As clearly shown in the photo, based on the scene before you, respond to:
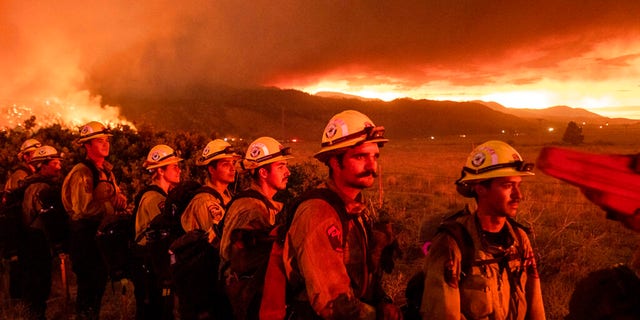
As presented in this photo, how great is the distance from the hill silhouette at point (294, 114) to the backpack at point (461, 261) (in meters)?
81.3

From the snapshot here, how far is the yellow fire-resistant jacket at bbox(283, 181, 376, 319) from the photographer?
2180 mm

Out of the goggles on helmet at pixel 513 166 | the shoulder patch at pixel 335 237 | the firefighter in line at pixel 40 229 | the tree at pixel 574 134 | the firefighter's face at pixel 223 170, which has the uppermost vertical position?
the goggles on helmet at pixel 513 166

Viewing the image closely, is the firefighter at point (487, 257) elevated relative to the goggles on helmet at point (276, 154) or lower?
lower

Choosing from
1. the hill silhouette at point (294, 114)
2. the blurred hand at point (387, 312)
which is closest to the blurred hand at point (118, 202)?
the blurred hand at point (387, 312)

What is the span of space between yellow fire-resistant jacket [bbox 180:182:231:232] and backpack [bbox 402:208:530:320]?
2.25m

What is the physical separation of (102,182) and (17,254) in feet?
7.54

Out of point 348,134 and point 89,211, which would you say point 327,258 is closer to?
point 348,134

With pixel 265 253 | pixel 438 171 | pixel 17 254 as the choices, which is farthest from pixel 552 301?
pixel 438 171

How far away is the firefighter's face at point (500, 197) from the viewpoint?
3.08m

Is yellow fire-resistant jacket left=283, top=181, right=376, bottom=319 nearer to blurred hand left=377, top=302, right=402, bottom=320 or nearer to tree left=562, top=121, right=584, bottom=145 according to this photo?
blurred hand left=377, top=302, right=402, bottom=320

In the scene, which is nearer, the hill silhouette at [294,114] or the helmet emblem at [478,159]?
the helmet emblem at [478,159]

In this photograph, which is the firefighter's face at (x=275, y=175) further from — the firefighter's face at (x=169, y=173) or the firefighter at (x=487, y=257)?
the firefighter's face at (x=169, y=173)

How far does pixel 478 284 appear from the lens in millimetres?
2775

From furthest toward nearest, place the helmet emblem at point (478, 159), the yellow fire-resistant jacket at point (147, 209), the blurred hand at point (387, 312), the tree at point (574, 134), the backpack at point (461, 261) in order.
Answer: the tree at point (574, 134), the yellow fire-resistant jacket at point (147, 209), the helmet emblem at point (478, 159), the backpack at point (461, 261), the blurred hand at point (387, 312)
